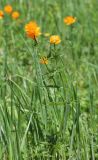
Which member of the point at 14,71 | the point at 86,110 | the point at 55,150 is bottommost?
the point at 55,150

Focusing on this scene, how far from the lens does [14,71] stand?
2852 mm

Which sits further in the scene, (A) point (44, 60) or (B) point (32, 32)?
(B) point (32, 32)

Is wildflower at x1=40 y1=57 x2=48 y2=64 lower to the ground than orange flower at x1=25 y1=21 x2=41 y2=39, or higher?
lower

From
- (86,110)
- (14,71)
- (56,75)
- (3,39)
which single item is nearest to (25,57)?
(3,39)

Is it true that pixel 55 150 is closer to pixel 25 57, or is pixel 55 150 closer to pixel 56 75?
pixel 56 75

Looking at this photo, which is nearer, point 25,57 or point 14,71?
point 14,71

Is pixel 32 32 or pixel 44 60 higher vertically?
pixel 32 32

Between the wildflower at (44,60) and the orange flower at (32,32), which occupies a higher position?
the orange flower at (32,32)

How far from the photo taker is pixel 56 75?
98.4 inches

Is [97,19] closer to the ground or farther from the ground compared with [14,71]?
farther from the ground

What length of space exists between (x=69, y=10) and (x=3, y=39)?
0.90 m

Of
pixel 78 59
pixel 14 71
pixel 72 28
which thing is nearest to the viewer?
pixel 14 71

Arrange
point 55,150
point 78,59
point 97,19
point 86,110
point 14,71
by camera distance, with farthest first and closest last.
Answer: point 97,19
point 78,59
point 86,110
point 14,71
point 55,150

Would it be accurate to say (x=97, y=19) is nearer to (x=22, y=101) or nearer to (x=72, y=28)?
(x=72, y=28)
